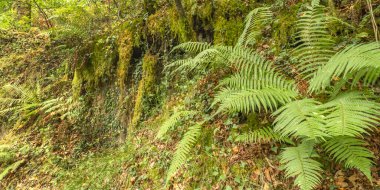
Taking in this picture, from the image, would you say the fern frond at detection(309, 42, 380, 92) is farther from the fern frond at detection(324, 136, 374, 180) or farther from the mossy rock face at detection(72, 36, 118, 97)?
the mossy rock face at detection(72, 36, 118, 97)

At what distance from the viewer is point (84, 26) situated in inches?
257

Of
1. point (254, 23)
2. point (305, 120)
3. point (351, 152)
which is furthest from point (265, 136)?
point (254, 23)

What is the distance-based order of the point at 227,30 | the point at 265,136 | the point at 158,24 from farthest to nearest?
the point at 158,24
the point at 227,30
the point at 265,136

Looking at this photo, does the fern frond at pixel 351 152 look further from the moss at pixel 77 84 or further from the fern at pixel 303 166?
the moss at pixel 77 84

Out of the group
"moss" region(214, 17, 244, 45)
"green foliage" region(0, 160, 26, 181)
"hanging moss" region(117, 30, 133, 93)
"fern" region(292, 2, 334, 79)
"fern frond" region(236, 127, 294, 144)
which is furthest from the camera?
"hanging moss" region(117, 30, 133, 93)

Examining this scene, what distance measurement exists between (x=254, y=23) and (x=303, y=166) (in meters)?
2.10

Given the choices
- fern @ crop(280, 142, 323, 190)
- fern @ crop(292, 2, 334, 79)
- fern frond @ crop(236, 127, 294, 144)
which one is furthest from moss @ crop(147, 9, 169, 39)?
fern @ crop(280, 142, 323, 190)

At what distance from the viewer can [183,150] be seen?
9.73 feet

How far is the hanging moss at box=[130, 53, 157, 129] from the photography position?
184 inches

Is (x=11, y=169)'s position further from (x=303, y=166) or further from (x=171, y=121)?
(x=303, y=166)

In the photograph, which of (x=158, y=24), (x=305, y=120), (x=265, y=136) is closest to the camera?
(x=305, y=120)

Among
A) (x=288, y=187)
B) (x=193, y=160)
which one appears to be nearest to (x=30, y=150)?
(x=193, y=160)

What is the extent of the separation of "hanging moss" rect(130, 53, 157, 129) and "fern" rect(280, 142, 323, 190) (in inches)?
113

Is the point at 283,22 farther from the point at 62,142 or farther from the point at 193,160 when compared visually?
the point at 62,142
